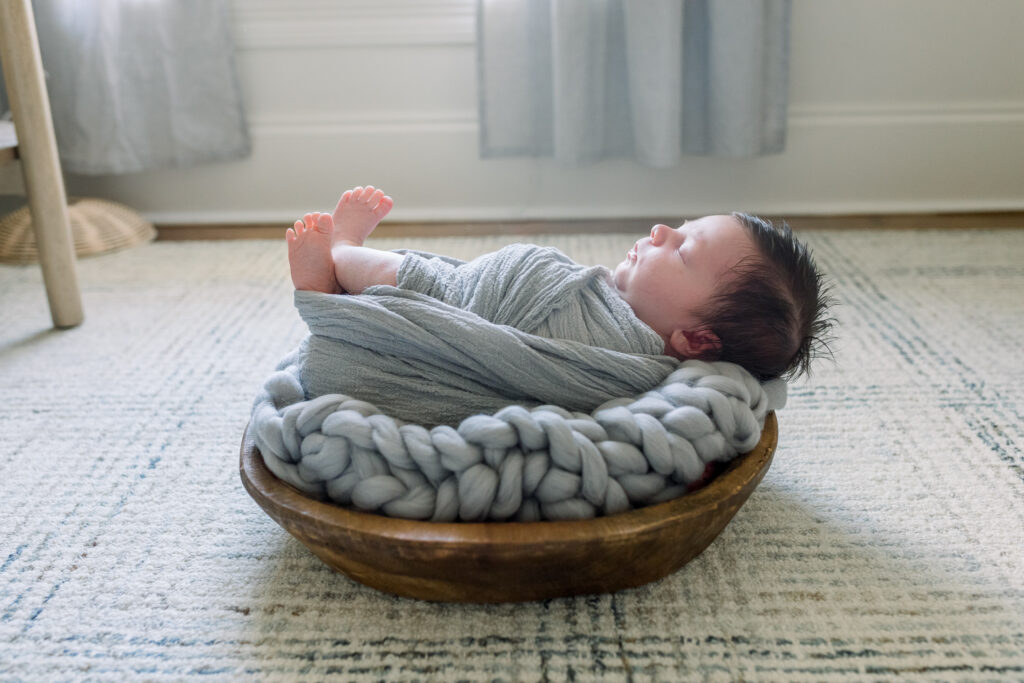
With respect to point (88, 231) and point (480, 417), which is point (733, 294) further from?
point (88, 231)

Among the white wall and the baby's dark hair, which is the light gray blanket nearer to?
the baby's dark hair

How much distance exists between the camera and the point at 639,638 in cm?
64

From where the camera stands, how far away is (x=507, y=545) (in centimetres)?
58

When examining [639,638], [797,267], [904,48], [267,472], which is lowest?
[639,638]

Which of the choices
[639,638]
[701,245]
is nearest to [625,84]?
[701,245]

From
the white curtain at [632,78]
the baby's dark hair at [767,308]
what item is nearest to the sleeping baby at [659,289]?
the baby's dark hair at [767,308]

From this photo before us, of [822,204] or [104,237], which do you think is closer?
[104,237]

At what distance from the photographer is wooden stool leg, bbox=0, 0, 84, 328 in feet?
3.63

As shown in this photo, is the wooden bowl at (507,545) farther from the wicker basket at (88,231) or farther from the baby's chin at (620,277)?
the wicker basket at (88,231)

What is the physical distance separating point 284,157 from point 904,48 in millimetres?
1234

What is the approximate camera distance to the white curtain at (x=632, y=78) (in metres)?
1.53

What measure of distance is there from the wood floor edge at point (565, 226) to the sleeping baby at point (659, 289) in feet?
2.82

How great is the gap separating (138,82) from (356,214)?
1028 millimetres

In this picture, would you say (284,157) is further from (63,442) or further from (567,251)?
(63,442)
